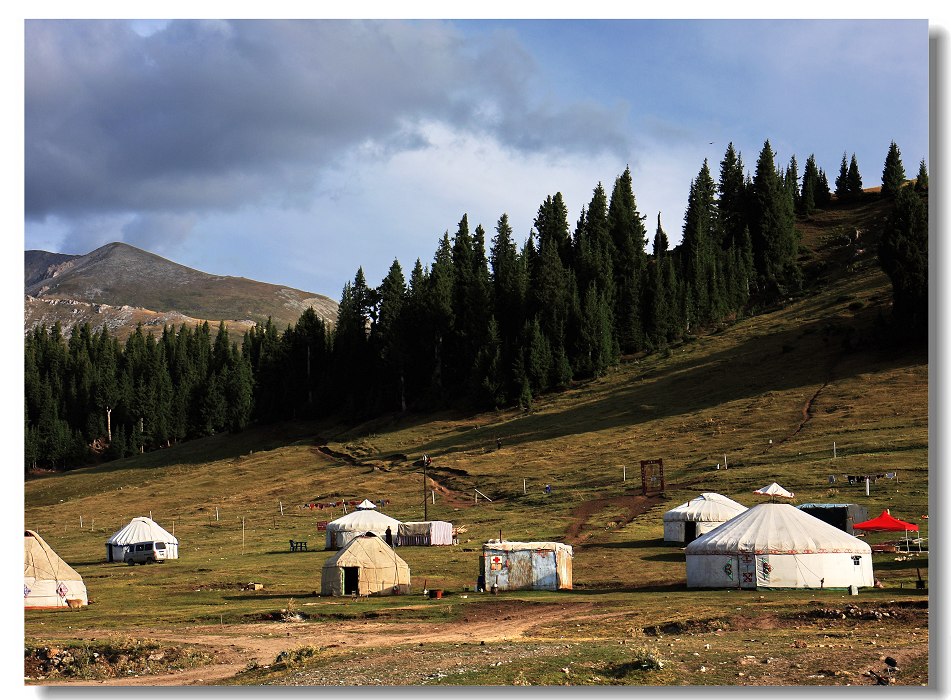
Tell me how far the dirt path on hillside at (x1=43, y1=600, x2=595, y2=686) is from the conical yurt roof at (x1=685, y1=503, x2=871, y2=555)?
26.8ft

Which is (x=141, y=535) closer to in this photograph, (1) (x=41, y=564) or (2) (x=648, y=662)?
(1) (x=41, y=564)

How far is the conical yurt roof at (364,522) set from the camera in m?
66.7

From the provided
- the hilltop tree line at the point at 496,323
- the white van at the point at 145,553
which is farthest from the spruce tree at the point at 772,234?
the white van at the point at 145,553

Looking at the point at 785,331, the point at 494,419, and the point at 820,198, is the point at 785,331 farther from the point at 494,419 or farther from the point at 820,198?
the point at 820,198

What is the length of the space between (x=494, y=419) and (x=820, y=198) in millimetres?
94033

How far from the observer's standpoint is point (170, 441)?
512ft

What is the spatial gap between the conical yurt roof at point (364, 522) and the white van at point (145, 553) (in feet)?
34.8

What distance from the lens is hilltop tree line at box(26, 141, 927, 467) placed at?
126 metres

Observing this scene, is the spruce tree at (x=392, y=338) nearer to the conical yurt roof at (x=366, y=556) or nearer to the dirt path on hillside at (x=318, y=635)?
the conical yurt roof at (x=366, y=556)

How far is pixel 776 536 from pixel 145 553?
40.8 metres

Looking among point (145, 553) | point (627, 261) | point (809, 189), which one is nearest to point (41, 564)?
point (145, 553)

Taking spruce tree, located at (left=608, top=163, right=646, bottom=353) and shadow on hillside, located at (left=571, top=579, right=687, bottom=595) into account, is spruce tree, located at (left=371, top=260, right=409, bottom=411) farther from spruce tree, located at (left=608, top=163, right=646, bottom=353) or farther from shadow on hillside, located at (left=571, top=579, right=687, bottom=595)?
shadow on hillside, located at (left=571, top=579, right=687, bottom=595)

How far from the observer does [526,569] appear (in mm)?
46594

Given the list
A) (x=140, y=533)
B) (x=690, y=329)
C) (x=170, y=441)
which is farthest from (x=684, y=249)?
(x=140, y=533)
